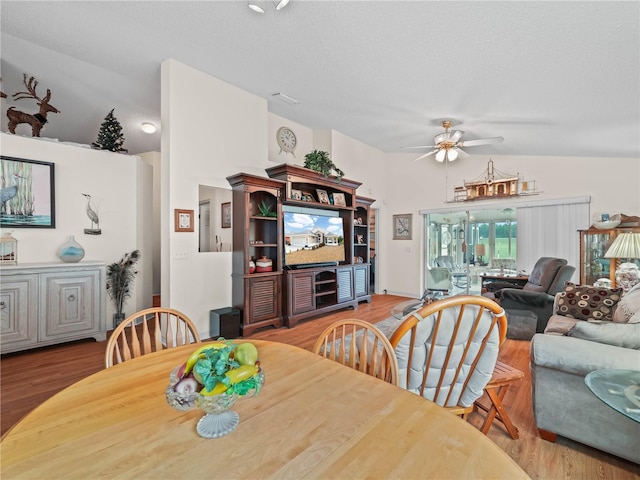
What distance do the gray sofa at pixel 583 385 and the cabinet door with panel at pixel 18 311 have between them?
14.6 ft

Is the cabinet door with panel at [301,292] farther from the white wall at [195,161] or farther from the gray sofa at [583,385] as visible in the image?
the gray sofa at [583,385]

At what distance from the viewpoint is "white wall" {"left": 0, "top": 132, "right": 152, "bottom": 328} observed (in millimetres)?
3537

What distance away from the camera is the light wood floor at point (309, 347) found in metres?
1.58

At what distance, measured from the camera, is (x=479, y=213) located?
605 cm

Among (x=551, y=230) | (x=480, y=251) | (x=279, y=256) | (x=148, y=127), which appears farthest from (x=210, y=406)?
(x=480, y=251)

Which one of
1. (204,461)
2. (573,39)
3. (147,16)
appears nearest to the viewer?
(204,461)

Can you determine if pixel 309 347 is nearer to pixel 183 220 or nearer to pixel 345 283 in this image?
pixel 345 283

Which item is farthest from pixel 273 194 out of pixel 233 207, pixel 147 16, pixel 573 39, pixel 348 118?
pixel 573 39

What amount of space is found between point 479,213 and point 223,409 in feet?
20.9

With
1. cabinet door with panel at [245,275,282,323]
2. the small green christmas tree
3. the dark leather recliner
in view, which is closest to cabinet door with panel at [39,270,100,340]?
cabinet door with panel at [245,275,282,323]

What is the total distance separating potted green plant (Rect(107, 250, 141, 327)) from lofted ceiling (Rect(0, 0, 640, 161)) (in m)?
2.42

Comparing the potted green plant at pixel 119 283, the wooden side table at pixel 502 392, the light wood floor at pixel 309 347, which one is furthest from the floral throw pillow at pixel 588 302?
the potted green plant at pixel 119 283

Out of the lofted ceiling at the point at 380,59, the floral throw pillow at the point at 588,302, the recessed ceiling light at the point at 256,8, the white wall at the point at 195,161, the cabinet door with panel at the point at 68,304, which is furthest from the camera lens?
the white wall at the point at 195,161

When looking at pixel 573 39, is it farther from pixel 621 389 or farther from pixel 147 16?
pixel 147 16
